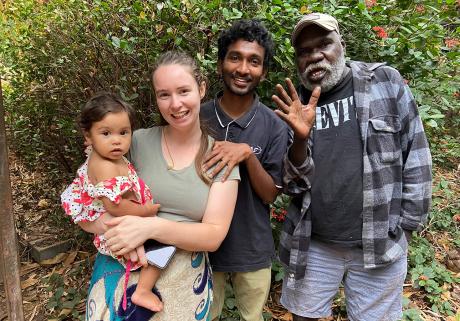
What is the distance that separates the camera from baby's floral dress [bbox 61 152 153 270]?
1643mm

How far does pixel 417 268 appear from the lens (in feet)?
12.0

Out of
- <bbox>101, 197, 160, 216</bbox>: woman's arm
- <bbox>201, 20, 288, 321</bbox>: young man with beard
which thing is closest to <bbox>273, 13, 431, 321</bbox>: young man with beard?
<bbox>201, 20, 288, 321</bbox>: young man with beard

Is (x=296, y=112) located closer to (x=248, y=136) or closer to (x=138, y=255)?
(x=248, y=136)

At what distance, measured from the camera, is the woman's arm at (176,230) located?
1602mm

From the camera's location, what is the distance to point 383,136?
2.00 meters

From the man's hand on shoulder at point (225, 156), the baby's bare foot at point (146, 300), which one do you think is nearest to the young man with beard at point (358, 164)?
the man's hand on shoulder at point (225, 156)

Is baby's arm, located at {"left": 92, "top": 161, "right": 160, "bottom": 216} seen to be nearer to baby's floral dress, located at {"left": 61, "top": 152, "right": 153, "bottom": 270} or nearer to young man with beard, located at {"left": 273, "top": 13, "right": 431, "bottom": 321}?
baby's floral dress, located at {"left": 61, "top": 152, "right": 153, "bottom": 270}

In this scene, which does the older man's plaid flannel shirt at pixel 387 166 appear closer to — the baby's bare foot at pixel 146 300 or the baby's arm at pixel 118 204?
the baby's arm at pixel 118 204

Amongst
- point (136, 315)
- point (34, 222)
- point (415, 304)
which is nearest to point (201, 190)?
point (136, 315)

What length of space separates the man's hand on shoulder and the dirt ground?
194 cm

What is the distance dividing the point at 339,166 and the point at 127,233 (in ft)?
3.74

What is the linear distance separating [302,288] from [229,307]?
3.13ft

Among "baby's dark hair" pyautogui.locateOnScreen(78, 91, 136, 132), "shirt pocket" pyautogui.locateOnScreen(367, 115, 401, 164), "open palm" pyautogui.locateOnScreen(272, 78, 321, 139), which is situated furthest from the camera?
"shirt pocket" pyautogui.locateOnScreen(367, 115, 401, 164)

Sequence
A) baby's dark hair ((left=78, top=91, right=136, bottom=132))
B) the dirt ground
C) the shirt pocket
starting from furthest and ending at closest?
the dirt ground → the shirt pocket → baby's dark hair ((left=78, top=91, right=136, bottom=132))
